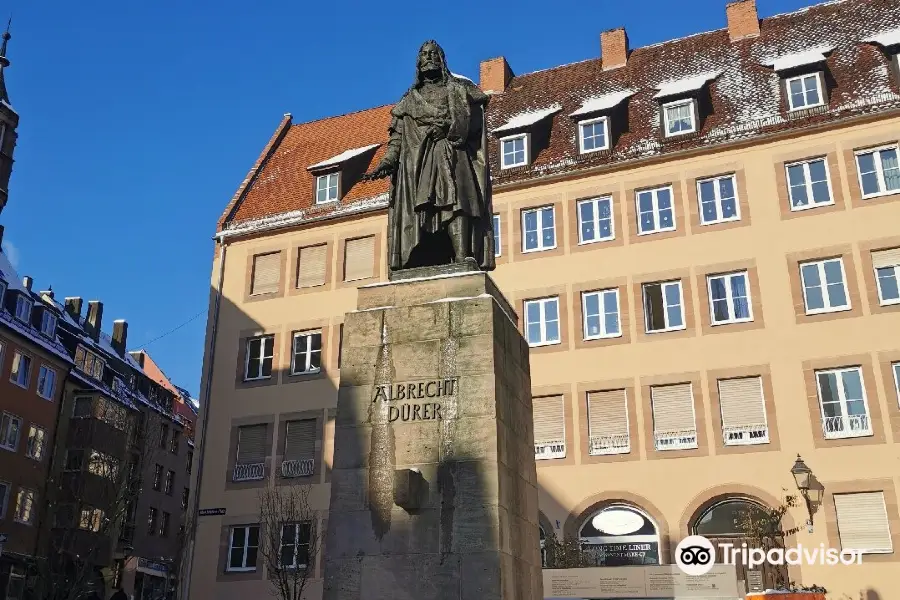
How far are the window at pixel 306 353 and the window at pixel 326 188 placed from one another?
4867 mm

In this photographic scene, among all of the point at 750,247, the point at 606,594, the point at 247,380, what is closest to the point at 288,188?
the point at 247,380

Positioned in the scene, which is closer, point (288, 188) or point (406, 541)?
point (406, 541)

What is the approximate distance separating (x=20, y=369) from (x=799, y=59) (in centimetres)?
3098

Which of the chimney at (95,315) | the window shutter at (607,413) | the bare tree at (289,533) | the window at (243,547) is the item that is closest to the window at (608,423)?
the window shutter at (607,413)

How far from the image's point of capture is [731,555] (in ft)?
72.7

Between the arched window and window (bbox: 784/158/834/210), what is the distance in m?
9.14

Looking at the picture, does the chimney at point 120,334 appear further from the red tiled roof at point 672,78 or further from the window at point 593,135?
the window at point 593,135

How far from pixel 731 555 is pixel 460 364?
16054 mm

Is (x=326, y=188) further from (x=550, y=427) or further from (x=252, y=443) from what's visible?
(x=550, y=427)

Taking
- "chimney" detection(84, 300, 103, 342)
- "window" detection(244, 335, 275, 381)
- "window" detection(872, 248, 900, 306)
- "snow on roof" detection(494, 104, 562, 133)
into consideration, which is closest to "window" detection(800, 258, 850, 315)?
"window" detection(872, 248, 900, 306)

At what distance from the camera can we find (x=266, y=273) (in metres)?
31.1

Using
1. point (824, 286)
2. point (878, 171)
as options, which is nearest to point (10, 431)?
point (824, 286)

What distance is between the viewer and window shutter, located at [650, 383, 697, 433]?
23.6 meters

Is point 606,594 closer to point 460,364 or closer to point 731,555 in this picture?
point 731,555
